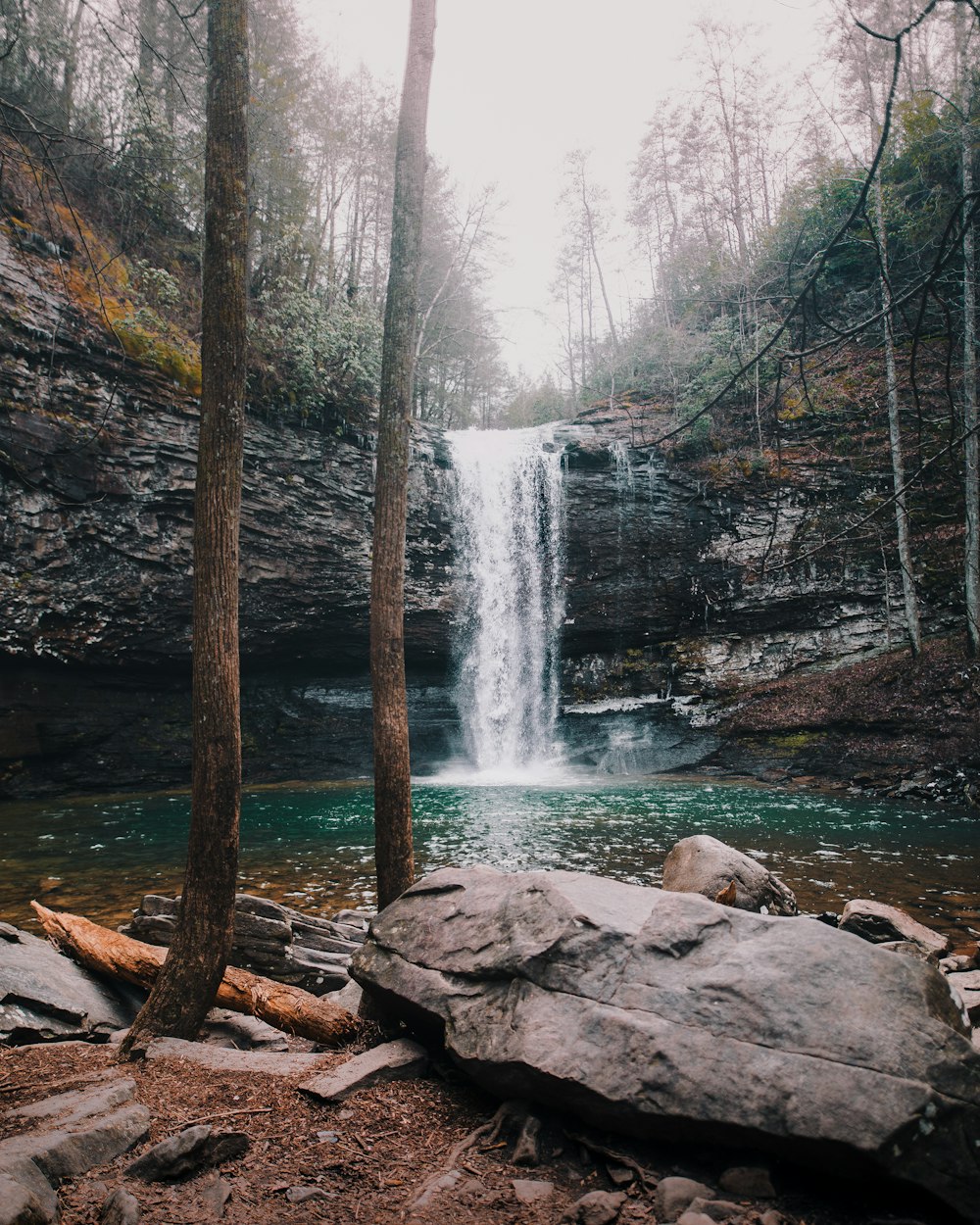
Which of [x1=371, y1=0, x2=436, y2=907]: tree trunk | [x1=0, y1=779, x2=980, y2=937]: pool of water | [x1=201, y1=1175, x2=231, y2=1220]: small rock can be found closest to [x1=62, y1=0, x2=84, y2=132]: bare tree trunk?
[x1=371, y1=0, x2=436, y2=907]: tree trunk

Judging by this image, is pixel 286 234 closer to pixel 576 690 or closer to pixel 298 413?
pixel 298 413

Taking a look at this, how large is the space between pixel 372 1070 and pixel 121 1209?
113cm

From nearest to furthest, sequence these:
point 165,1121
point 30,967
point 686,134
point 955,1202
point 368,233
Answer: point 955,1202 < point 165,1121 < point 30,967 < point 686,134 < point 368,233

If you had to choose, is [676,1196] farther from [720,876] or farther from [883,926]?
[883,926]

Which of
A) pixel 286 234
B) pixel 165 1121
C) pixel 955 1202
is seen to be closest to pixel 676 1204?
pixel 955 1202

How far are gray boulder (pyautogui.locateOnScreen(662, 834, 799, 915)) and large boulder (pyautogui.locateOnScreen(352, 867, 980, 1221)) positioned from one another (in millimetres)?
2115

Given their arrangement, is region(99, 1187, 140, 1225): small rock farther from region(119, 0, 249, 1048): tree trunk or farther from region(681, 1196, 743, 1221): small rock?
region(681, 1196, 743, 1221): small rock

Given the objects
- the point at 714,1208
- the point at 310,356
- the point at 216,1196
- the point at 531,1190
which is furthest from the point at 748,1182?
the point at 310,356

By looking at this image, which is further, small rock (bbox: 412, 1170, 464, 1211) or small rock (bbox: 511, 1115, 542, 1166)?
small rock (bbox: 511, 1115, 542, 1166)

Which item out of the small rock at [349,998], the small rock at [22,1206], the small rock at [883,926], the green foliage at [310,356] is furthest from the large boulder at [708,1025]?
the green foliage at [310,356]

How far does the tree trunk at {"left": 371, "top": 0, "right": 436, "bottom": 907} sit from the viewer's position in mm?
4844

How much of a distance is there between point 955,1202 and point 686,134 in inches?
1207

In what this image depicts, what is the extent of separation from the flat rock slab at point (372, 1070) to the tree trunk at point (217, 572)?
104 centimetres

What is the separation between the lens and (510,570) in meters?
19.0
